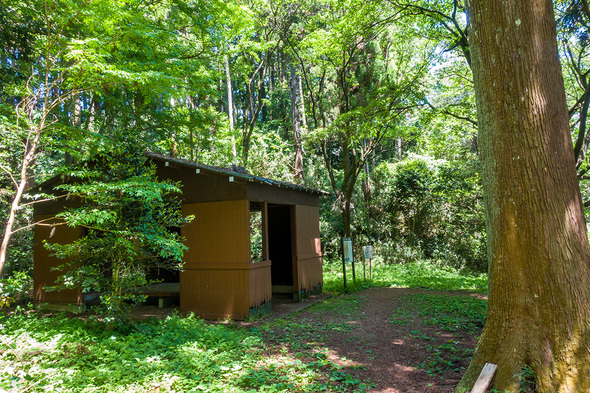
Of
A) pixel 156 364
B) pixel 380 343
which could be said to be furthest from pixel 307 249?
pixel 156 364

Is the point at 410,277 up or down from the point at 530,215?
down

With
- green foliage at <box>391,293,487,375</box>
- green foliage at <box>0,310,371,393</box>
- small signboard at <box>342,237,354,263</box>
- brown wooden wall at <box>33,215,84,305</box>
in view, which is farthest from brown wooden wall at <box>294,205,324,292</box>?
brown wooden wall at <box>33,215,84,305</box>

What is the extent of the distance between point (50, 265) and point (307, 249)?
6.32 m

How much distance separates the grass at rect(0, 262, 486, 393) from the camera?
3564 mm

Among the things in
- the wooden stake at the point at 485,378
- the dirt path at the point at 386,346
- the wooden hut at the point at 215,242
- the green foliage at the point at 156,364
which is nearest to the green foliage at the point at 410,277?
the dirt path at the point at 386,346

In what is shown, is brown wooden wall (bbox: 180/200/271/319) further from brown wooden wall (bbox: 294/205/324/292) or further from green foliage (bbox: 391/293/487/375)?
green foliage (bbox: 391/293/487/375)

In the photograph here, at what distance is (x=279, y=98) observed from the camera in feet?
85.5

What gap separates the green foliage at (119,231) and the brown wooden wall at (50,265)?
3047 millimetres

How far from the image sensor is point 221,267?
737cm

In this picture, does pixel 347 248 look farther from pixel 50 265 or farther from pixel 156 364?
pixel 50 265

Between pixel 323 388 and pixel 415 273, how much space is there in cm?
1100

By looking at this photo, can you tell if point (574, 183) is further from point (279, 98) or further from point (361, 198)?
point (279, 98)

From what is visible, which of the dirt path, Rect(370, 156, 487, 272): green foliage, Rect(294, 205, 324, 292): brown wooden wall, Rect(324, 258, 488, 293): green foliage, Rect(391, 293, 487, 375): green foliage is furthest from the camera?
Rect(370, 156, 487, 272): green foliage

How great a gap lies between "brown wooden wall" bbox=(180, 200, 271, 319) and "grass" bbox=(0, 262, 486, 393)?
83 centimetres
